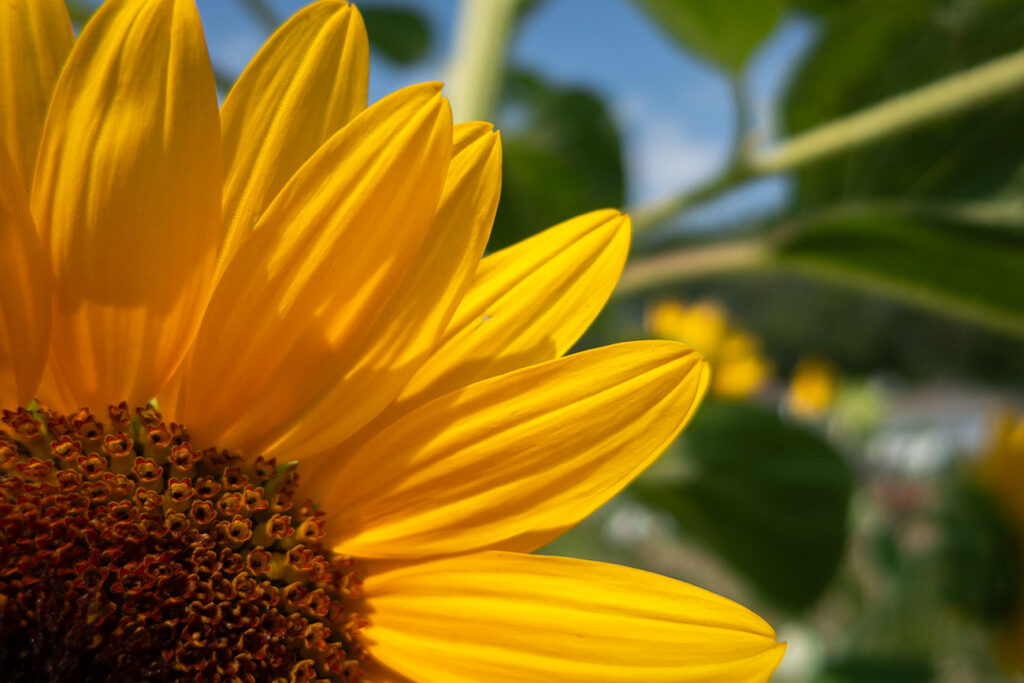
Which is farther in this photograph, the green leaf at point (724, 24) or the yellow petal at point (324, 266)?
the green leaf at point (724, 24)

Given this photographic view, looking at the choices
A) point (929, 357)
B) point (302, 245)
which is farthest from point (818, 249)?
point (929, 357)

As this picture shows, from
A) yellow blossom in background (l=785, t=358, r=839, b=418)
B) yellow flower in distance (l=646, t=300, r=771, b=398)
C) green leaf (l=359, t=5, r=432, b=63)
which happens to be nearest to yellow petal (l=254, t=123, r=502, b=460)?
green leaf (l=359, t=5, r=432, b=63)

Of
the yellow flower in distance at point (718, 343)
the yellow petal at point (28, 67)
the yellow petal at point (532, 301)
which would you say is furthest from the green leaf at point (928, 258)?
the yellow flower in distance at point (718, 343)

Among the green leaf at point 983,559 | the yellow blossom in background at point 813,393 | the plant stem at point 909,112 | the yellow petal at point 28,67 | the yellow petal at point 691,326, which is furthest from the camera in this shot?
the yellow blossom in background at point 813,393

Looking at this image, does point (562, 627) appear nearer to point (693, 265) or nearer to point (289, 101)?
point (289, 101)

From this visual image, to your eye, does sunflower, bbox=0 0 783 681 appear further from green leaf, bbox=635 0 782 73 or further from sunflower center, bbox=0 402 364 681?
green leaf, bbox=635 0 782 73

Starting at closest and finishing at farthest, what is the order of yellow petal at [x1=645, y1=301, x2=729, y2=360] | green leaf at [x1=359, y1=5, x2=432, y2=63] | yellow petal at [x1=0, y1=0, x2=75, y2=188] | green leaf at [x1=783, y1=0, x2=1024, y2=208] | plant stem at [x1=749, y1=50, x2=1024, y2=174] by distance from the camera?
yellow petal at [x1=0, y1=0, x2=75, y2=188], plant stem at [x1=749, y1=50, x2=1024, y2=174], green leaf at [x1=783, y1=0, x2=1024, y2=208], green leaf at [x1=359, y1=5, x2=432, y2=63], yellow petal at [x1=645, y1=301, x2=729, y2=360]

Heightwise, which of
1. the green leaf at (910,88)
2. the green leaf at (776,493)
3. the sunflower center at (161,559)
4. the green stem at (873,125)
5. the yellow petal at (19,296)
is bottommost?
the sunflower center at (161,559)

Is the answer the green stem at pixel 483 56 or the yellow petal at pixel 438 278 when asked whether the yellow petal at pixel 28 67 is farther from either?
the green stem at pixel 483 56
